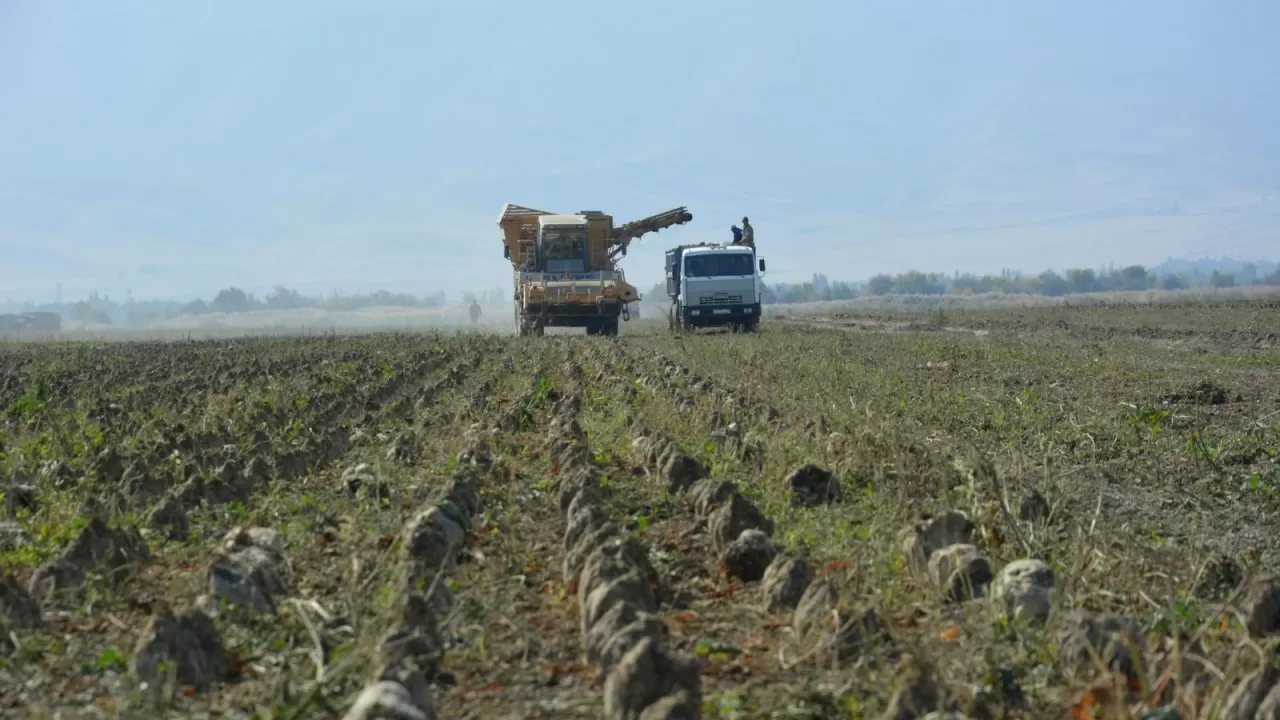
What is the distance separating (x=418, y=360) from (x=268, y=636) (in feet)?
64.5

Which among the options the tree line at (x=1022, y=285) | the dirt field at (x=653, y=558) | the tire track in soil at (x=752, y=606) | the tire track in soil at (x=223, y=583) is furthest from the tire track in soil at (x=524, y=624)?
the tree line at (x=1022, y=285)

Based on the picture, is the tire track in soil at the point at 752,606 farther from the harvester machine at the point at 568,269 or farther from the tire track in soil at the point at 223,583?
the harvester machine at the point at 568,269

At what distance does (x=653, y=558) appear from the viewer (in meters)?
7.20

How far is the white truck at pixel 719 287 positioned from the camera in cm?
3706

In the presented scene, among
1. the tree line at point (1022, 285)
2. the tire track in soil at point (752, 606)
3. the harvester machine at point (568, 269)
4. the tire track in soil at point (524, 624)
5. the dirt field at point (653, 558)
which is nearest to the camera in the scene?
the dirt field at point (653, 558)

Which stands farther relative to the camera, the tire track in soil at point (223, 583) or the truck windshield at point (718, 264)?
the truck windshield at point (718, 264)

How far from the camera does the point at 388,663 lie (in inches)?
184

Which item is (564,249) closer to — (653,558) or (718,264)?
(718,264)

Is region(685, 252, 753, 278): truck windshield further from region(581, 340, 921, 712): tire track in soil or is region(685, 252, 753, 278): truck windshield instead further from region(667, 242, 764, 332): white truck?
region(581, 340, 921, 712): tire track in soil

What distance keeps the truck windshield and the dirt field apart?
22.0 metres

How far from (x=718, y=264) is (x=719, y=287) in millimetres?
773

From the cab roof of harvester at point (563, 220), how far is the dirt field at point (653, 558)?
22032mm

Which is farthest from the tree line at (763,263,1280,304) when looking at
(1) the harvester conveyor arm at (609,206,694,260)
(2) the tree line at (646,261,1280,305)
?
(1) the harvester conveyor arm at (609,206,694,260)

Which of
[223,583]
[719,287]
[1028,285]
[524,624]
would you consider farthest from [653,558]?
[1028,285]
